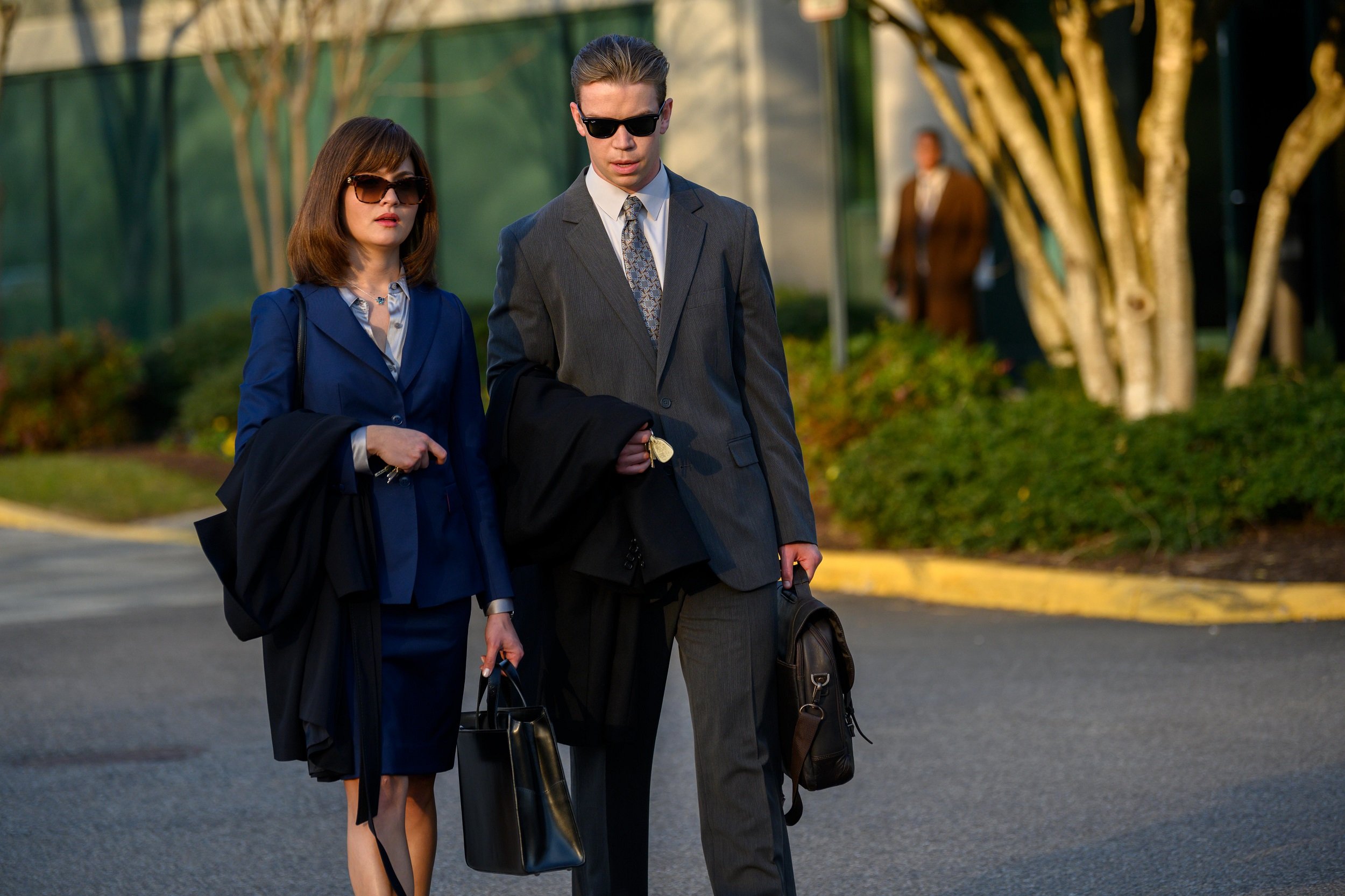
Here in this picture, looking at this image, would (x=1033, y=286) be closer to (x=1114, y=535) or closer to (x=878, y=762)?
(x=1114, y=535)

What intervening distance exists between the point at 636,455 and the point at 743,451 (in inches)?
11.4

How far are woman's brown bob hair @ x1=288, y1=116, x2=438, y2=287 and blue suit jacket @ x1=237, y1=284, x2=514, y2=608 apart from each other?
0.16 ft

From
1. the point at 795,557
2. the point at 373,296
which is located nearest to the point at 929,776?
the point at 795,557

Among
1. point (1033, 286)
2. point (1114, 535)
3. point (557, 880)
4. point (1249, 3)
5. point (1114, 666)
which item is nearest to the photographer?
point (557, 880)

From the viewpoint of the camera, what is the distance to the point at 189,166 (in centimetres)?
2173

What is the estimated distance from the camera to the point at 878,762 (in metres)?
6.01

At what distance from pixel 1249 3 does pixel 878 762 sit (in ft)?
37.2

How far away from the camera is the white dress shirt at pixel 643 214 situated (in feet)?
12.3

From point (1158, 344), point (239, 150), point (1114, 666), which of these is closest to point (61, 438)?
point (239, 150)

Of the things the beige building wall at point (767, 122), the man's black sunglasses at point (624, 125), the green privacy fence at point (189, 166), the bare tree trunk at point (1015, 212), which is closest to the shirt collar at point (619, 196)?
the man's black sunglasses at point (624, 125)

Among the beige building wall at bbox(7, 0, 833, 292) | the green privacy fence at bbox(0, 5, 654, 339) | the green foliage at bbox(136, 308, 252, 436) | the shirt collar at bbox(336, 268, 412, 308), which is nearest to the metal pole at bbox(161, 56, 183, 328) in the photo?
the green privacy fence at bbox(0, 5, 654, 339)

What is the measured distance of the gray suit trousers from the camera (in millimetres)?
3637

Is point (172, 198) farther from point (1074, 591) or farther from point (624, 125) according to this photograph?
point (624, 125)

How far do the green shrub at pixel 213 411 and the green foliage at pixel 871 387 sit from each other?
6786 mm
